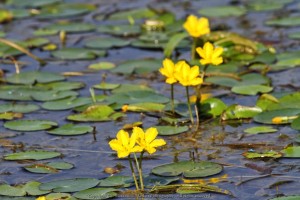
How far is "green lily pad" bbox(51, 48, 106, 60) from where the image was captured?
5.29 meters

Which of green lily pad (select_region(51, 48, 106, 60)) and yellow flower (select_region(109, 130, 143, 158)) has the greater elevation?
green lily pad (select_region(51, 48, 106, 60))

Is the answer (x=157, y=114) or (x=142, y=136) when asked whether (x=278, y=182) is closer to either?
(x=142, y=136)

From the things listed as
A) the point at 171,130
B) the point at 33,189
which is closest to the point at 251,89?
the point at 171,130

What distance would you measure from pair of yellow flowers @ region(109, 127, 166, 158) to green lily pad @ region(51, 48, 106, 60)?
2111 mm

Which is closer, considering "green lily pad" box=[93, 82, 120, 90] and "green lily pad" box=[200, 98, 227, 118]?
"green lily pad" box=[200, 98, 227, 118]

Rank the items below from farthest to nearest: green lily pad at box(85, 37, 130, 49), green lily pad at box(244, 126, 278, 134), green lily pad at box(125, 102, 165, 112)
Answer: green lily pad at box(85, 37, 130, 49) → green lily pad at box(125, 102, 165, 112) → green lily pad at box(244, 126, 278, 134)

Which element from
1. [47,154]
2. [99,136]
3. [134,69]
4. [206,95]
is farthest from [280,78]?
[47,154]

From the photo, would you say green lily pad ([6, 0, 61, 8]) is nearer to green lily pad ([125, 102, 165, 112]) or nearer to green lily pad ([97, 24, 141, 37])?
green lily pad ([97, 24, 141, 37])

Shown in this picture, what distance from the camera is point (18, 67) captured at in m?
5.06

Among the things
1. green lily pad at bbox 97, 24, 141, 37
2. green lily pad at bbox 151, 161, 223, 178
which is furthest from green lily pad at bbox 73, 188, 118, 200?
green lily pad at bbox 97, 24, 141, 37

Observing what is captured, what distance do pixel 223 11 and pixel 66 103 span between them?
1.93m

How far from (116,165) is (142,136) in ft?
1.56

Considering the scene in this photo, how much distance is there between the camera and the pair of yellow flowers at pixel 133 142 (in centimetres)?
319

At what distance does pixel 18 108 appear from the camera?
4.42 metres
